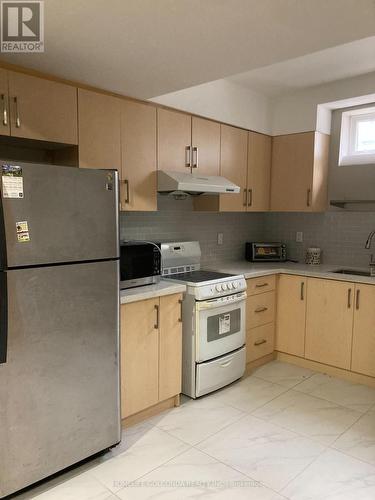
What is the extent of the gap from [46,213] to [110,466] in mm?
1470

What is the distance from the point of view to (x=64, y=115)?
2.35 meters

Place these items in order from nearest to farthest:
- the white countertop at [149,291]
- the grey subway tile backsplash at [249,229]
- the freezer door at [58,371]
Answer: the freezer door at [58,371]
the white countertop at [149,291]
the grey subway tile backsplash at [249,229]

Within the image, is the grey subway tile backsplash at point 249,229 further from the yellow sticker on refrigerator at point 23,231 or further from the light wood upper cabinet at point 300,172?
the yellow sticker on refrigerator at point 23,231

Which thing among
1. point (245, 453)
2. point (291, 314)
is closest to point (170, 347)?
point (245, 453)

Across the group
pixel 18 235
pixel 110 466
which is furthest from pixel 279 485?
pixel 18 235

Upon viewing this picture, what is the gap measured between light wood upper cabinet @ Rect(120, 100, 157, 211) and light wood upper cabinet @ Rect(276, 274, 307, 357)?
5.13 ft

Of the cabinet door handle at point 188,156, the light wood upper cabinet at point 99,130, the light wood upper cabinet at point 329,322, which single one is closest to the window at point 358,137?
the light wood upper cabinet at point 329,322

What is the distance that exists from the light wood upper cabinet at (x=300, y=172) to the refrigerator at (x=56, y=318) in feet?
7.57

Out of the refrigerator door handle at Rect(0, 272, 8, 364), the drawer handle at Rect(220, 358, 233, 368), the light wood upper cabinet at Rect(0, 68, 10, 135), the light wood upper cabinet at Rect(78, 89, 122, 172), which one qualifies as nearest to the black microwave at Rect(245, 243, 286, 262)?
the drawer handle at Rect(220, 358, 233, 368)

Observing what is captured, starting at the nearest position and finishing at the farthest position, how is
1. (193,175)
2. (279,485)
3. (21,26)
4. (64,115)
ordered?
(21,26) < (279,485) < (64,115) < (193,175)

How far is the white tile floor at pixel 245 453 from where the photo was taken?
78.0 inches

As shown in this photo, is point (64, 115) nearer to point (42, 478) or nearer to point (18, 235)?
point (18, 235)

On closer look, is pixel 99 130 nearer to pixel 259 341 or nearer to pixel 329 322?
pixel 259 341

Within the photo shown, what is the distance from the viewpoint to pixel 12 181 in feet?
5.61
